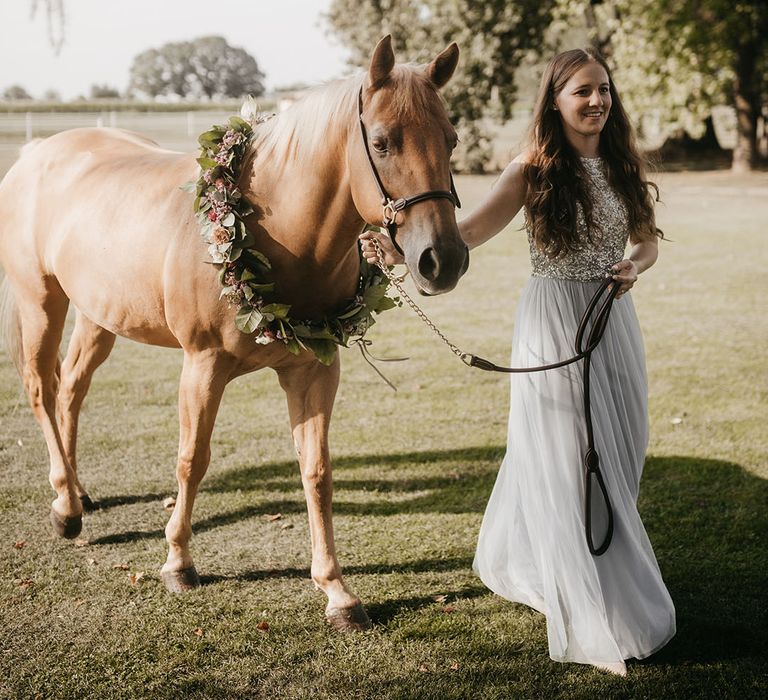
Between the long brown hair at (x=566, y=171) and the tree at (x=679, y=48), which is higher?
the tree at (x=679, y=48)

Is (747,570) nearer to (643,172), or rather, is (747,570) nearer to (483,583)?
(483,583)

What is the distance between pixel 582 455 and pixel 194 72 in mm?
47641

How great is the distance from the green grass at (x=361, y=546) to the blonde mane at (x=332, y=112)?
213cm

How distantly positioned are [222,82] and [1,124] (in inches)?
651

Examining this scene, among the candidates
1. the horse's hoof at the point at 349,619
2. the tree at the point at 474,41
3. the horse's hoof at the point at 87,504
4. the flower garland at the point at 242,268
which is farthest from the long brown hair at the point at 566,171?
the tree at the point at 474,41

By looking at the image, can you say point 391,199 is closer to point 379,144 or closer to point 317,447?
point 379,144

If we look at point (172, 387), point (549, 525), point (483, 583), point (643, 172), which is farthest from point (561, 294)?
point (172, 387)

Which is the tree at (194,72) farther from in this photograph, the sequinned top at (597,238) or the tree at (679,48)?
the sequinned top at (597,238)

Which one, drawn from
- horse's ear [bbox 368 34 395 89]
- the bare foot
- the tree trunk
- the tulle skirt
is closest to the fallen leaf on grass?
the tulle skirt

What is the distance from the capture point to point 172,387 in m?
7.52

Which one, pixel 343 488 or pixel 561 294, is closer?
pixel 561 294

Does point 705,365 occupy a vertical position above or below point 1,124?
below

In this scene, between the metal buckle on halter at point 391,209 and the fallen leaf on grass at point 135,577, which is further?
the fallen leaf on grass at point 135,577

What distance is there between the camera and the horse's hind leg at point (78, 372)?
4.98 m
